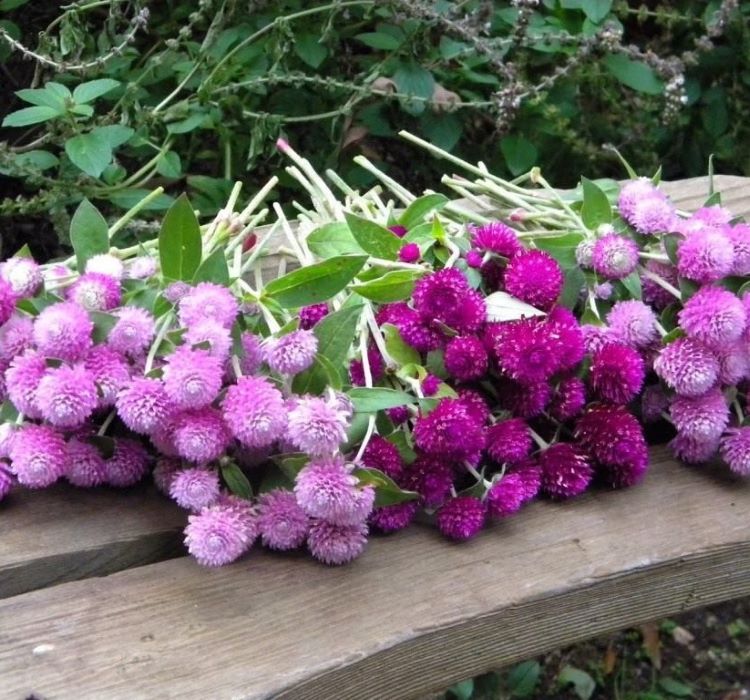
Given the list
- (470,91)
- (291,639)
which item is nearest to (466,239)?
(291,639)

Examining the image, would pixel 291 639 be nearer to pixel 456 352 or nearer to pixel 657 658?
pixel 456 352

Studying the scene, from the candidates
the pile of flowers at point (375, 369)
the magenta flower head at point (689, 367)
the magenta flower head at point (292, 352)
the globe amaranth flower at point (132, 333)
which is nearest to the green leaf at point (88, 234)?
the pile of flowers at point (375, 369)

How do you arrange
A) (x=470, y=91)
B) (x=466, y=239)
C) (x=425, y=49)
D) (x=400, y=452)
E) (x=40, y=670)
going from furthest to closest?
(x=470, y=91) → (x=425, y=49) → (x=466, y=239) → (x=400, y=452) → (x=40, y=670)

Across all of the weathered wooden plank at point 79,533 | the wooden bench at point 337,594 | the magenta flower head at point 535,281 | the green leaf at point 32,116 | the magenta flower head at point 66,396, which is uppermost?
the magenta flower head at point 535,281

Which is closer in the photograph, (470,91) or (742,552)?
(742,552)

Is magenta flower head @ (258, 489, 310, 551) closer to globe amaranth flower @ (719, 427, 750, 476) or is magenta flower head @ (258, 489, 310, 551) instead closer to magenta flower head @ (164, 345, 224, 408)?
magenta flower head @ (164, 345, 224, 408)

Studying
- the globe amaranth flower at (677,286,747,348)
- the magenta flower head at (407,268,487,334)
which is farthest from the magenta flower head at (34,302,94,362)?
the globe amaranth flower at (677,286,747,348)

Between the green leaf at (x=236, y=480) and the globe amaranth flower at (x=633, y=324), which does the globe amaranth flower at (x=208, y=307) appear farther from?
the globe amaranth flower at (x=633, y=324)
